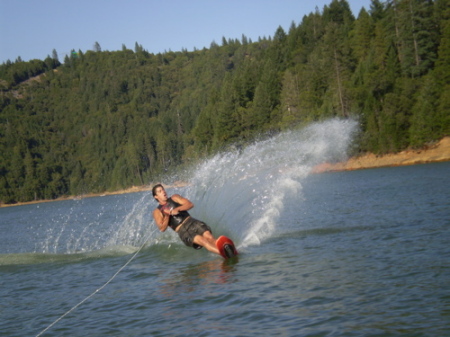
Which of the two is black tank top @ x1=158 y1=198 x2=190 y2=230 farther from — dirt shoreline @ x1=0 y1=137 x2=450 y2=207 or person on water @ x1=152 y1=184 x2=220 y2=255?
dirt shoreline @ x1=0 y1=137 x2=450 y2=207

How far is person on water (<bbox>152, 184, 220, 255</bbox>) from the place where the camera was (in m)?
11.7

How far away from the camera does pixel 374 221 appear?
15.5 metres

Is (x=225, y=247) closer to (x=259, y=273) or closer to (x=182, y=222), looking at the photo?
(x=182, y=222)

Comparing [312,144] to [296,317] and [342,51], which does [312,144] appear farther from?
[342,51]

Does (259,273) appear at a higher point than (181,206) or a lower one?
lower

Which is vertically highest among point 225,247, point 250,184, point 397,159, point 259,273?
point 250,184

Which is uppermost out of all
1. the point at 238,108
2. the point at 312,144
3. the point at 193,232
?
the point at 238,108

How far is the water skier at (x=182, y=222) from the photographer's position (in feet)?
38.4

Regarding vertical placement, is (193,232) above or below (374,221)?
above

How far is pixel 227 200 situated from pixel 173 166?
4264 inches

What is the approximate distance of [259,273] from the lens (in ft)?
32.9

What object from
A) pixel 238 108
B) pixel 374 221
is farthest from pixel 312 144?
pixel 238 108

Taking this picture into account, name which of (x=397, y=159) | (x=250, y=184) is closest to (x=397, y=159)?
(x=397, y=159)

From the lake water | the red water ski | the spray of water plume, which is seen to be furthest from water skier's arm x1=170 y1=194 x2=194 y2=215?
the spray of water plume
